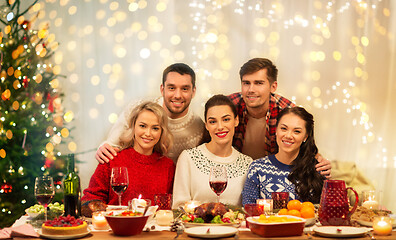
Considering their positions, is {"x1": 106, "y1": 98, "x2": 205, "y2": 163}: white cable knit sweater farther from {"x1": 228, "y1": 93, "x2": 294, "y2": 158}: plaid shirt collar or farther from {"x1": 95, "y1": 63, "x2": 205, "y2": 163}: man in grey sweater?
{"x1": 228, "y1": 93, "x2": 294, "y2": 158}: plaid shirt collar

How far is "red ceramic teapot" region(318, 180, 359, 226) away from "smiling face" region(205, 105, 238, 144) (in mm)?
1107

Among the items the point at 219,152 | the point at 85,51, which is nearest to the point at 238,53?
the point at 85,51

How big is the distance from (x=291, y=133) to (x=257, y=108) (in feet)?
2.63

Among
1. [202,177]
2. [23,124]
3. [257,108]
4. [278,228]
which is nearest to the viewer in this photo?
[278,228]

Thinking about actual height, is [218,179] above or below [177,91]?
below

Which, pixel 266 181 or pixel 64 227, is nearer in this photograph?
pixel 64 227

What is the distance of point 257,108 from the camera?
3.80 meters

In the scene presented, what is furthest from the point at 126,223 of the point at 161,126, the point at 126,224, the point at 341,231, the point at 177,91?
the point at 177,91

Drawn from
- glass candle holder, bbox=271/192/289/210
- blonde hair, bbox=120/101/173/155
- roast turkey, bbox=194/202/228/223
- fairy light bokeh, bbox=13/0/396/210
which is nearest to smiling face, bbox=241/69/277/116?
blonde hair, bbox=120/101/173/155

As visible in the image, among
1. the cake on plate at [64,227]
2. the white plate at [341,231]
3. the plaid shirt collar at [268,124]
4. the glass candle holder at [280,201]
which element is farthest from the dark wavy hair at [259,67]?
the cake on plate at [64,227]

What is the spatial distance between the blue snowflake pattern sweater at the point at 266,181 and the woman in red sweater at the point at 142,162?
571 millimetres

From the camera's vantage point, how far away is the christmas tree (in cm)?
411

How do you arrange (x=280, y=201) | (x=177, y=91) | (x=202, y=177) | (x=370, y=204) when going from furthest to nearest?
(x=177, y=91), (x=202, y=177), (x=280, y=201), (x=370, y=204)

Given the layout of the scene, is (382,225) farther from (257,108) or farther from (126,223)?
(257,108)
